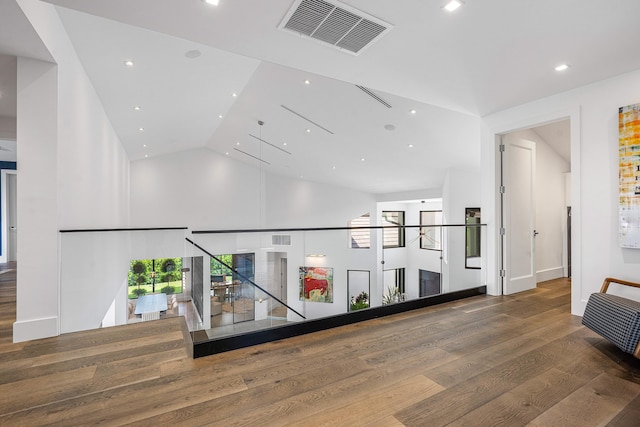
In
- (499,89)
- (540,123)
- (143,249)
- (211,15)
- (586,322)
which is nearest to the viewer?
(211,15)

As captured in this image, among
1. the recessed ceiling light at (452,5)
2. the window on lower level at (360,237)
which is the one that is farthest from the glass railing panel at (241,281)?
the recessed ceiling light at (452,5)

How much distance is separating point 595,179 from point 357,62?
2.85 meters

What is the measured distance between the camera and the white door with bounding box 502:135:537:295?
4.36 metres

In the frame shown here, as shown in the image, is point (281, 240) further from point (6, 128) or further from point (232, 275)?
point (6, 128)

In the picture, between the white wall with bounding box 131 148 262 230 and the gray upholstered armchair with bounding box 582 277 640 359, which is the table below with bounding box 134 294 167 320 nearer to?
the gray upholstered armchair with bounding box 582 277 640 359

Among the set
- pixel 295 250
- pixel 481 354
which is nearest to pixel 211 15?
pixel 295 250

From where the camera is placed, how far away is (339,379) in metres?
2.09

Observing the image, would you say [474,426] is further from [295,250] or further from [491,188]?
[491,188]

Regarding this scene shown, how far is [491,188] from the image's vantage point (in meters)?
4.34

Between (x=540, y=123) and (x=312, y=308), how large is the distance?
3.59 metres

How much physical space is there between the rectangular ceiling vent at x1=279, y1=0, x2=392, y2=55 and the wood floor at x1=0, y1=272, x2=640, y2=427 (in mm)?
2606

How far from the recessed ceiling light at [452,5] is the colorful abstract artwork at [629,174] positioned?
2270 millimetres

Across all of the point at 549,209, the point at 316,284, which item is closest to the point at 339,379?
the point at 316,284

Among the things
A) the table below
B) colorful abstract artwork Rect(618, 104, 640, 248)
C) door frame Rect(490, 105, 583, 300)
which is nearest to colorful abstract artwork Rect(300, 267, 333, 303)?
the table below
